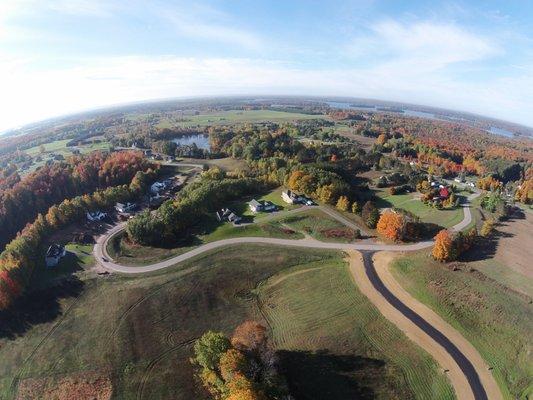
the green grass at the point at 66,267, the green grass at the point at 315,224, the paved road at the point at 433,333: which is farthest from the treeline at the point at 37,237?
the paved road at the point at 433,333

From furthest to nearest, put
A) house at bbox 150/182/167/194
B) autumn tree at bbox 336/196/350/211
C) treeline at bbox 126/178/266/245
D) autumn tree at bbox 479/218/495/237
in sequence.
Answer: house at bbox 150/182/167/194 → autumn tree at bbox 336/196/350/211 → treeline at bbox 126/178/266/245 → autumn tree at bbox 479/218/495/237

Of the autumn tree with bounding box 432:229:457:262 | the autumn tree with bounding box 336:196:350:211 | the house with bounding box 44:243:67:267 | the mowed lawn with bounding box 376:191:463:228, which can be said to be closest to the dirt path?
the autumn tree with bounding box 432:229:457:262

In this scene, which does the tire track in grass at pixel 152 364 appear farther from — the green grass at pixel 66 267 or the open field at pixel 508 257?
the open field at pixel 508 257

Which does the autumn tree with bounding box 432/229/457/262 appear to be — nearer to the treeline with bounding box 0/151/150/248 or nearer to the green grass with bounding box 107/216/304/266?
the green grass with bounding box 107/216/304/266

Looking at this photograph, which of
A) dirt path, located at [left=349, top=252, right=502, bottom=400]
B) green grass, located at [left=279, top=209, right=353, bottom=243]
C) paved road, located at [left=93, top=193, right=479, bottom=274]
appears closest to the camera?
dirt path, located at [left=349, top=252, right=502, bottom=400]

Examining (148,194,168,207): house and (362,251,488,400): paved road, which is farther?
(148,194,168,207): house

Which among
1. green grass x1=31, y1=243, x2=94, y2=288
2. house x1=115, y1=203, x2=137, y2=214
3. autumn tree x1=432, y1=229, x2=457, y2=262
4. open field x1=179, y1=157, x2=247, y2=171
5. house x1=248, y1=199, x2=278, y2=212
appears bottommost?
green grass x1=31, y1=243, x2=94, y2=288

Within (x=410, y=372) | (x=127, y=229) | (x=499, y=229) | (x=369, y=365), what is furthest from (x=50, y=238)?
(x=499, y=229)

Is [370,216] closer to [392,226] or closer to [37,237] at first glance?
[392,226]
